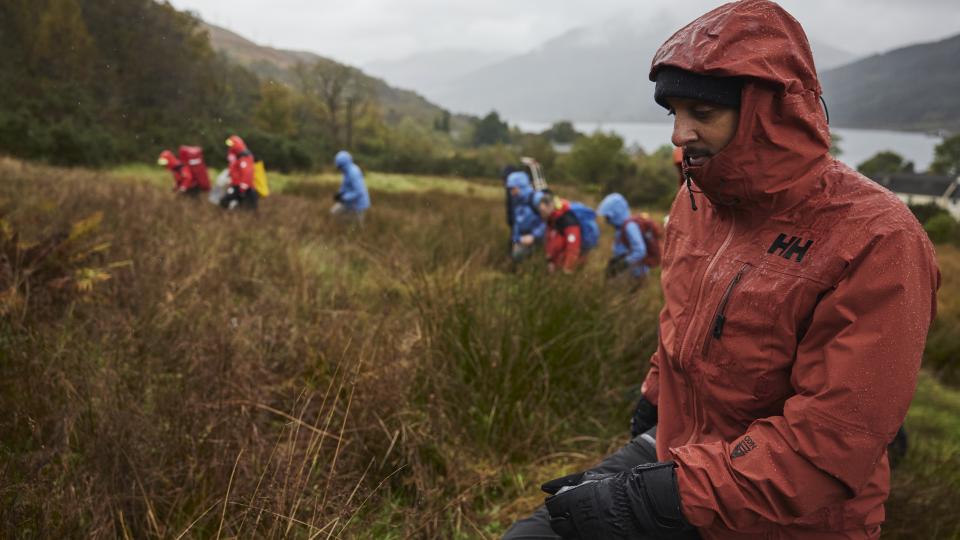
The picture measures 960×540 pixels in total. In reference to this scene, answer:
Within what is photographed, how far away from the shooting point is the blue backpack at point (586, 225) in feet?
21.0

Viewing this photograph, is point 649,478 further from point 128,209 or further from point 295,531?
point 128,209

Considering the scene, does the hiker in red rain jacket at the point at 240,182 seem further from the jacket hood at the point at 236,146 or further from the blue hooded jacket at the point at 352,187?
the blue hooded jacket at the point at 352,187

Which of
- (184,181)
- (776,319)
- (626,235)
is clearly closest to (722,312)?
(776,319)

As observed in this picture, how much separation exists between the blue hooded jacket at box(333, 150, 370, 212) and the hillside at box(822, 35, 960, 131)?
96678 mm

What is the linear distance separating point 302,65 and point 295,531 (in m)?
35.8

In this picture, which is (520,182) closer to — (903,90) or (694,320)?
(694,320)

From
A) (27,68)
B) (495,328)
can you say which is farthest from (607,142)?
(495,328)

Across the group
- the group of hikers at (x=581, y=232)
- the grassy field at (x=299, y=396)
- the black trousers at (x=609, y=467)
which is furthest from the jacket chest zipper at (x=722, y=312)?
the group of hikers at (x=581, y=232)

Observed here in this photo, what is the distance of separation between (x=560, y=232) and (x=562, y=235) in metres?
0.04

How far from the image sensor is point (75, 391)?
2363 millimetres

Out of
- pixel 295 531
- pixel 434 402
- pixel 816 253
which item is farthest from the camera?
pixel 434 402

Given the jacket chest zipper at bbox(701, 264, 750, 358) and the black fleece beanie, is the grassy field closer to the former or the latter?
the jacket chest zipper at bbox(701, 264, 750, 358)

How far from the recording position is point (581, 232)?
650 cm

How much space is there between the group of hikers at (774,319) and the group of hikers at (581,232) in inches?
147
